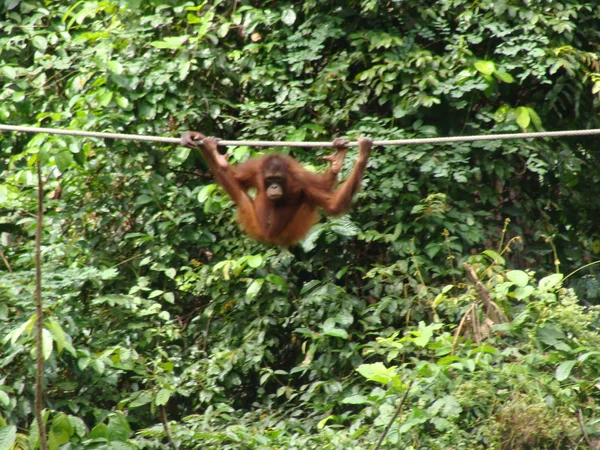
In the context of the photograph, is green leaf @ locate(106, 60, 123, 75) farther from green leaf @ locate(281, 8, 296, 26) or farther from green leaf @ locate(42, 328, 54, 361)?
green leaf @ locate(42, 328, 54, 361)

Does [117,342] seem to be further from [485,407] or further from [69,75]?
[485,407]

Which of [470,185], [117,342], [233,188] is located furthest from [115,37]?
[470,185]

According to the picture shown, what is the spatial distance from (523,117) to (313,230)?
1.46 m

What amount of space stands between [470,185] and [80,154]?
2.49 m

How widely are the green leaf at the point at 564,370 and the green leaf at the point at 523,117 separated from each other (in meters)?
1.57

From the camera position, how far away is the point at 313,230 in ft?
18.7

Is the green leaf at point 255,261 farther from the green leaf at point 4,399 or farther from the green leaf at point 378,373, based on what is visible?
the green leaf at point 4,399

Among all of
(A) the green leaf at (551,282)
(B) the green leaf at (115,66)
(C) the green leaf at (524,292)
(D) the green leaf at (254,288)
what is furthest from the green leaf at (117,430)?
(A) the green leaf at (551,282)

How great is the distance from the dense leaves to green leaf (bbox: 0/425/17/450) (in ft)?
2.10

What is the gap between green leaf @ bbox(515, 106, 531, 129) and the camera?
5.65 m


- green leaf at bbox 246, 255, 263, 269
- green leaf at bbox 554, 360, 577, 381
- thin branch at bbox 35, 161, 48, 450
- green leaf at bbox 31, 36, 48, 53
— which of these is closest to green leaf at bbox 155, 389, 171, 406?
green leaf at bbox 246, 255, 263, 269

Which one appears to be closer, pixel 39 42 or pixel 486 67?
pixel 486 67

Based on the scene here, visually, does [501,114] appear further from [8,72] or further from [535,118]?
[8,72]

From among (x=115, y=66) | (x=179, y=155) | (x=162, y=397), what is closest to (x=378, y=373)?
(x=162, y=397)
